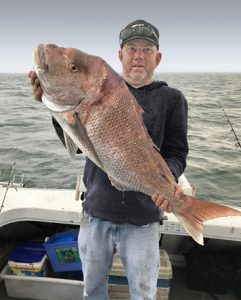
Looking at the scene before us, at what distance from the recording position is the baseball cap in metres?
2.97

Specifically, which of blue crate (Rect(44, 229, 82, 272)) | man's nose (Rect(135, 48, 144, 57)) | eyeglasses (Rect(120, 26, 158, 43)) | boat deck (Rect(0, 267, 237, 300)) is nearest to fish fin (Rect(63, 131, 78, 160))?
man's nose (Rect(135, 48, 144, 57))

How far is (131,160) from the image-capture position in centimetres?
250

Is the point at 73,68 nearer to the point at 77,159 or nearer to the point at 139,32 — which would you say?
the point at 139,32

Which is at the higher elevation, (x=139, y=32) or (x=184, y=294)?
(x=139, y=32)

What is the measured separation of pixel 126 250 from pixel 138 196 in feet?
1.58

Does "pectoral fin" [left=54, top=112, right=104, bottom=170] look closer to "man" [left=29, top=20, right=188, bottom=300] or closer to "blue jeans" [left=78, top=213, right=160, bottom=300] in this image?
"man" [left=29, top=20, right=188, bottom=300]

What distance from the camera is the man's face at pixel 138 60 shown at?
2955mm

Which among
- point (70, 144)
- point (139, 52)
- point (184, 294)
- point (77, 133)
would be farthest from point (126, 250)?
point (184, 294)

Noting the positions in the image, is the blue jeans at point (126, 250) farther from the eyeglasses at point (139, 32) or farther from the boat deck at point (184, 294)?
the boat deck at point (184, 294)

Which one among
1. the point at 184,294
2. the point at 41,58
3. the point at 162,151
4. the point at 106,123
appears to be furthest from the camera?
the point at 184,294

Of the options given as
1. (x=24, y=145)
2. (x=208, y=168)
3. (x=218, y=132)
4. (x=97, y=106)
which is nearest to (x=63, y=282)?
(x=97, y=106)

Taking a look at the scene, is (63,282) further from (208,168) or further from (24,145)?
(24,145)

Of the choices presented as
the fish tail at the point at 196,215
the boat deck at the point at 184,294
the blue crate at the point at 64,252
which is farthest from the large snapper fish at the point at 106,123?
the boat deck at the point at 184,294

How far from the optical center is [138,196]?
2.94 m
